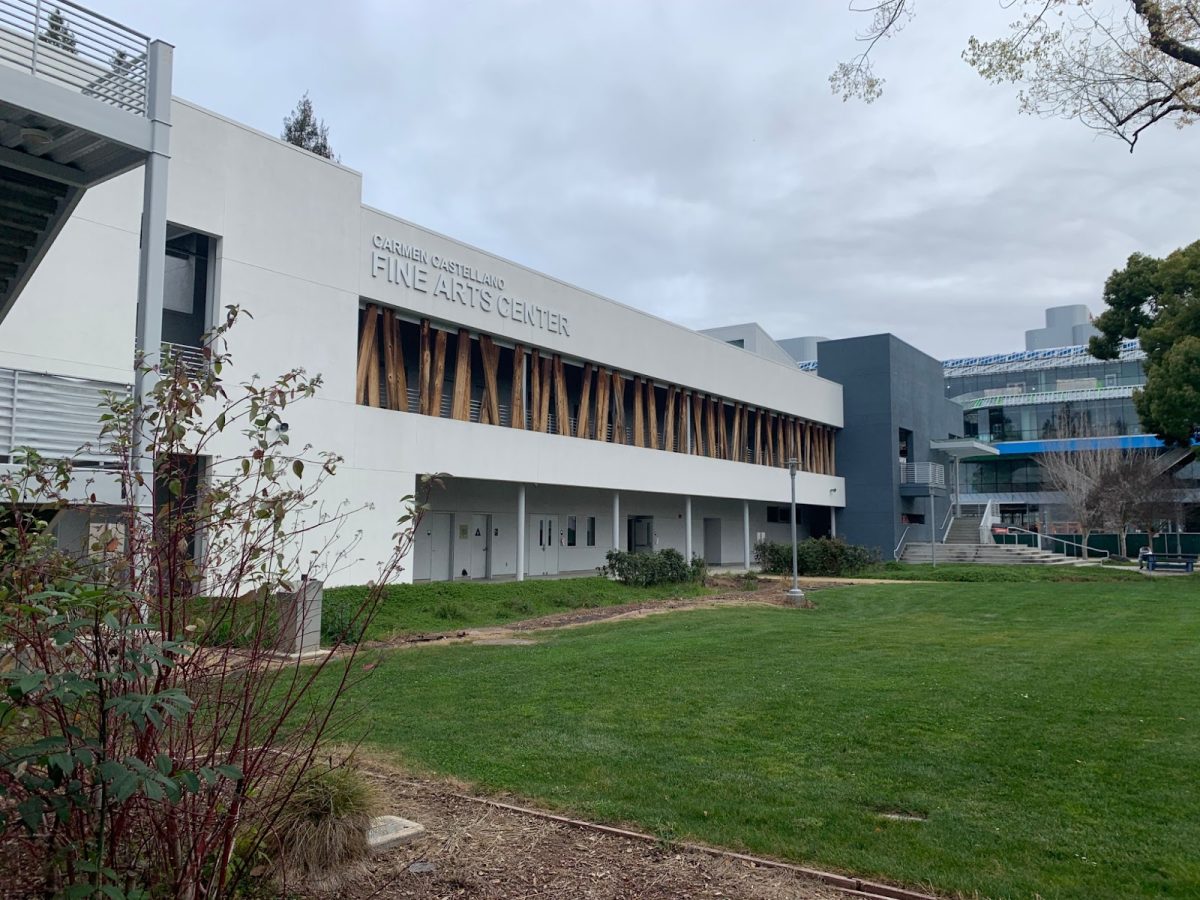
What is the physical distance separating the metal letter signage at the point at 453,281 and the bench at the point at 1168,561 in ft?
86.7

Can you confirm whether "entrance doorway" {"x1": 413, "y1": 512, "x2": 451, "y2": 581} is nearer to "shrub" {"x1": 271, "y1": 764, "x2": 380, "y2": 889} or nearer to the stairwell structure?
the stairwell structure

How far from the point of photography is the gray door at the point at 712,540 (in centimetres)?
4069

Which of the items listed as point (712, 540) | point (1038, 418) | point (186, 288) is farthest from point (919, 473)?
point (186, 288)

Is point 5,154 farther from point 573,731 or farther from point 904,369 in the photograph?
Result: point 904,369

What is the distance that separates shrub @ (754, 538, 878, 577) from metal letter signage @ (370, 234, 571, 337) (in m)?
14.0

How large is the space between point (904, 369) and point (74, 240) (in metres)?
39.4

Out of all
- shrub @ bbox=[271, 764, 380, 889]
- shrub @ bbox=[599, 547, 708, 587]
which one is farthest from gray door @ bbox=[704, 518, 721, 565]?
shrub @ bbox=[271, 764, 380, 889]

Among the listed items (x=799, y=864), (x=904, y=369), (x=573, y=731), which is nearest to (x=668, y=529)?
(x=904, y=369)

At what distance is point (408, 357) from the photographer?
2527cm

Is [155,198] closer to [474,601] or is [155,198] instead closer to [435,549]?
[474,601]

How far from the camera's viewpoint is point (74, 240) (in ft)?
47.1

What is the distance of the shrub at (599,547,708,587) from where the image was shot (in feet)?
88.1

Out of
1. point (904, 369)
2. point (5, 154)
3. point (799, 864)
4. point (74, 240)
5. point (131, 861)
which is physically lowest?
point (799, 864)

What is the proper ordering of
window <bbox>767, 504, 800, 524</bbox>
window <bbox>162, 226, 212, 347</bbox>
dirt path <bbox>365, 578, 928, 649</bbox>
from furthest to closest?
window <bbox>767, 504, 800, 524</bbox> < window <bbox>162, 226, 212, 347</bbox> < dirt path <bbox>365, 578, 928, 649</bbox>
